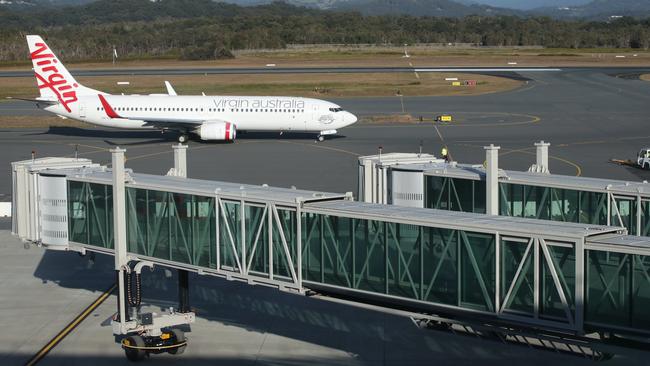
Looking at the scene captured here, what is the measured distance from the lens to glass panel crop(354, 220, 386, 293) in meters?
25.5

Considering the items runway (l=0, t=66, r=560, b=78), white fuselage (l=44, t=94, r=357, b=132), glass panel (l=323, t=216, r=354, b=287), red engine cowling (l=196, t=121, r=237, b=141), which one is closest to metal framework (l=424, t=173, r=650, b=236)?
glass panel (l=323, t=216, r=354, b=287)

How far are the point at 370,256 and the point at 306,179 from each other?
3886 cm

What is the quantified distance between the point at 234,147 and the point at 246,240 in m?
53.5

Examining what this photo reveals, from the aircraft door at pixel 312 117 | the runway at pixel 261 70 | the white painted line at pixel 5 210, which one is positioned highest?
the runway at pixel 261 70

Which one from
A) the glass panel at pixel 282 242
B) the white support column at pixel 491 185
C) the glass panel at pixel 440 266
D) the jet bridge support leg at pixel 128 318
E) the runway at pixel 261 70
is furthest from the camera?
the runway at pixel 261 70

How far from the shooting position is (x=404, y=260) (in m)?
25.1

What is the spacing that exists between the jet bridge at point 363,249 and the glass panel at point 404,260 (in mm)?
24

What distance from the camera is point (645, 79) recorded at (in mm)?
143500

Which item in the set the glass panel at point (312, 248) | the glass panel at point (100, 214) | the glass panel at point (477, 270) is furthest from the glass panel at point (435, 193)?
the glass panel at point (477, 270)

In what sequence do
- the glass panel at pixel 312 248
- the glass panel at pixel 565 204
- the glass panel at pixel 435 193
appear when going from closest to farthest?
the glass panel at pixel 312 248
the glass panel at pixel 565 204
the glass panel at pixel 435 193

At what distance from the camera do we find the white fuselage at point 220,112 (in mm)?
83188

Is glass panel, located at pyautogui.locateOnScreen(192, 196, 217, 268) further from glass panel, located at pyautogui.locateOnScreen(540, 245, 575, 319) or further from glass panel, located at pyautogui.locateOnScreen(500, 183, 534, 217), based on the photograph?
glass panel, located at pyautogui.locateOnScreen(500, 183, 534, 217)

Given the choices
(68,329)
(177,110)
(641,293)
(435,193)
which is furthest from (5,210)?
(641,293)

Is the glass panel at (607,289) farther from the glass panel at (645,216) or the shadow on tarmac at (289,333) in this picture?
the glass panel at (645,216)
